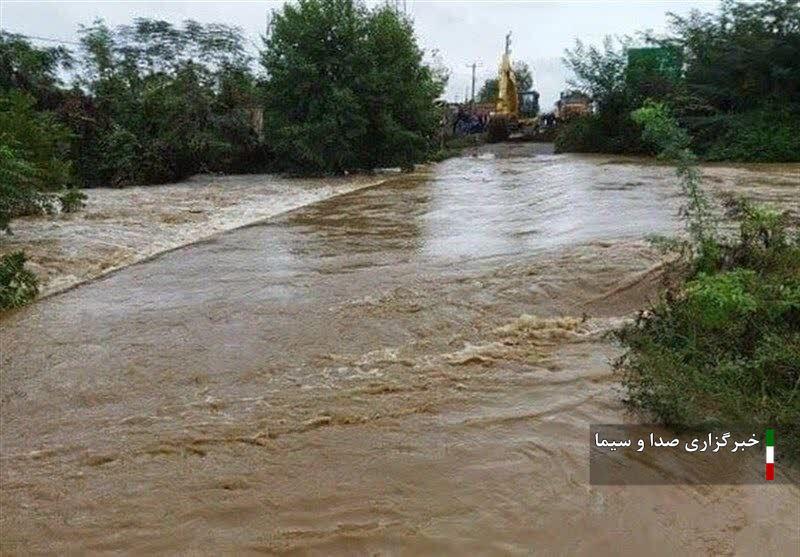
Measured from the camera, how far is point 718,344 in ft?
12.6

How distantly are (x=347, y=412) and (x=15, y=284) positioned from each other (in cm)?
393

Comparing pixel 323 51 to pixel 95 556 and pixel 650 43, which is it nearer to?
pixel 650 43

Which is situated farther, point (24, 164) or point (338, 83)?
point (338, 83)

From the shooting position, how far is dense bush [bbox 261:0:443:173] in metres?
17.6

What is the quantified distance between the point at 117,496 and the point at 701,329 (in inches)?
115

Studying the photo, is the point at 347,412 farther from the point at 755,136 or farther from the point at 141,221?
the point at 755,136

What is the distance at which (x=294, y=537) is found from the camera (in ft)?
8.83

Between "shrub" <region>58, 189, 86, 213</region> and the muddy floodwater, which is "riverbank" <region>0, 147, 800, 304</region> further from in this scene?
the muddy floodwater

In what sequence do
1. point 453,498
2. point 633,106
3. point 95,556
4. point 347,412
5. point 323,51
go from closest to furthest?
point 95,556 → point 453,498 → point 347,412 → point 323,51 → point 633,106

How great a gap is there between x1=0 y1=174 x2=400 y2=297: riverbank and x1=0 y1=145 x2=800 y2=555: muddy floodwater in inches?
30.4

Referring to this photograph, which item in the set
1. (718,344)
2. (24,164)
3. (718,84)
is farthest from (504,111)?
(718,344)

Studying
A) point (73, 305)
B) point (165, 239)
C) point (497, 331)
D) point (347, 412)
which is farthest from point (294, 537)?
point (165, 239)

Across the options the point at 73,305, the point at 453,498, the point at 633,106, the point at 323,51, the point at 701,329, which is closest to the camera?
the point at 453,498

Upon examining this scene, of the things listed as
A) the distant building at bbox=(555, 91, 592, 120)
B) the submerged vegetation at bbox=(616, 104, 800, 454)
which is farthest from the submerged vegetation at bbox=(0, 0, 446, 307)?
the submerged vegetation at bbox=(616, 104, 800, 454)
